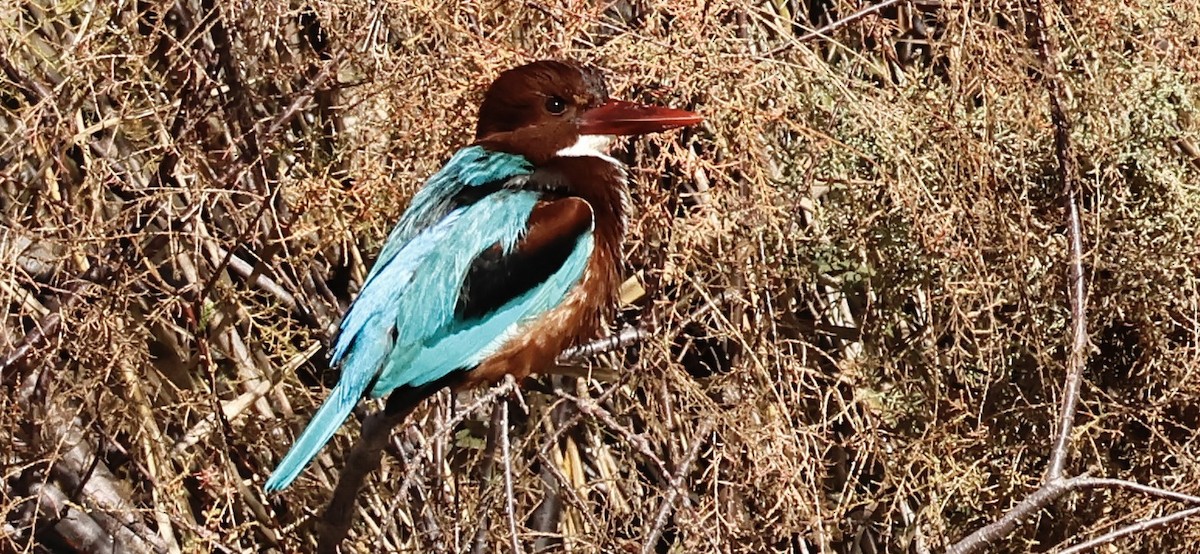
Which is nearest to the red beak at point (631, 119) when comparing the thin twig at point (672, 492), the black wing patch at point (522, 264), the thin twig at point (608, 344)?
the black wing patch at point (522, 264)

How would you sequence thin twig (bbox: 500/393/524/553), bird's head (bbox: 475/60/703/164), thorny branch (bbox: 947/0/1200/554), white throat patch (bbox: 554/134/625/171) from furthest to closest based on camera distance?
white throat patch (bbox: 554/134/625/171), bird's head (bbox: 475/60/703/164), thorny branch (bbox: 947/0/1200/554), thin twig (bbox: 500/393/524/553)

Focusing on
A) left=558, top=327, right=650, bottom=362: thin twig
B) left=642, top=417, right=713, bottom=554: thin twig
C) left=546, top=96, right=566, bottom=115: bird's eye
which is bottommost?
left=642, top=417, right=713, bottom=554: thin twig

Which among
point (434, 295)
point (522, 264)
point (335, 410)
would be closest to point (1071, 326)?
point (522, 264)

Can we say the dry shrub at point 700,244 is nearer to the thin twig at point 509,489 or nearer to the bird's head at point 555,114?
the bird's head at point 555,114

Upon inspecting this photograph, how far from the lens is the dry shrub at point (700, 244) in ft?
7.53

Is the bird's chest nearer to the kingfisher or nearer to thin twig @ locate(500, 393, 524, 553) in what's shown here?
the kingfisher

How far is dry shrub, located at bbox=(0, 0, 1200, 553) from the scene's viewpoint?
2295 millimetres

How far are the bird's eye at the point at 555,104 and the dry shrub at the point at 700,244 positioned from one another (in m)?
0.09

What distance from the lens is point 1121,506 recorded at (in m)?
2.45

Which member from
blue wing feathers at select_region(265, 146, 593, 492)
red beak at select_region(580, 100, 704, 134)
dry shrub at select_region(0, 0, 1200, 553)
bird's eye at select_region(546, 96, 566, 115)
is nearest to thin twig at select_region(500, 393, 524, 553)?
dry shrub at select_region(0, 0, 1200, 553)

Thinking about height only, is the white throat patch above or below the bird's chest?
above

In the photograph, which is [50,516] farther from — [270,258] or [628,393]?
[628,393]

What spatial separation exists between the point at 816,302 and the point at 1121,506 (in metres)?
0.70

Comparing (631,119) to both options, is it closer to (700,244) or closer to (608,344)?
(700,244)
